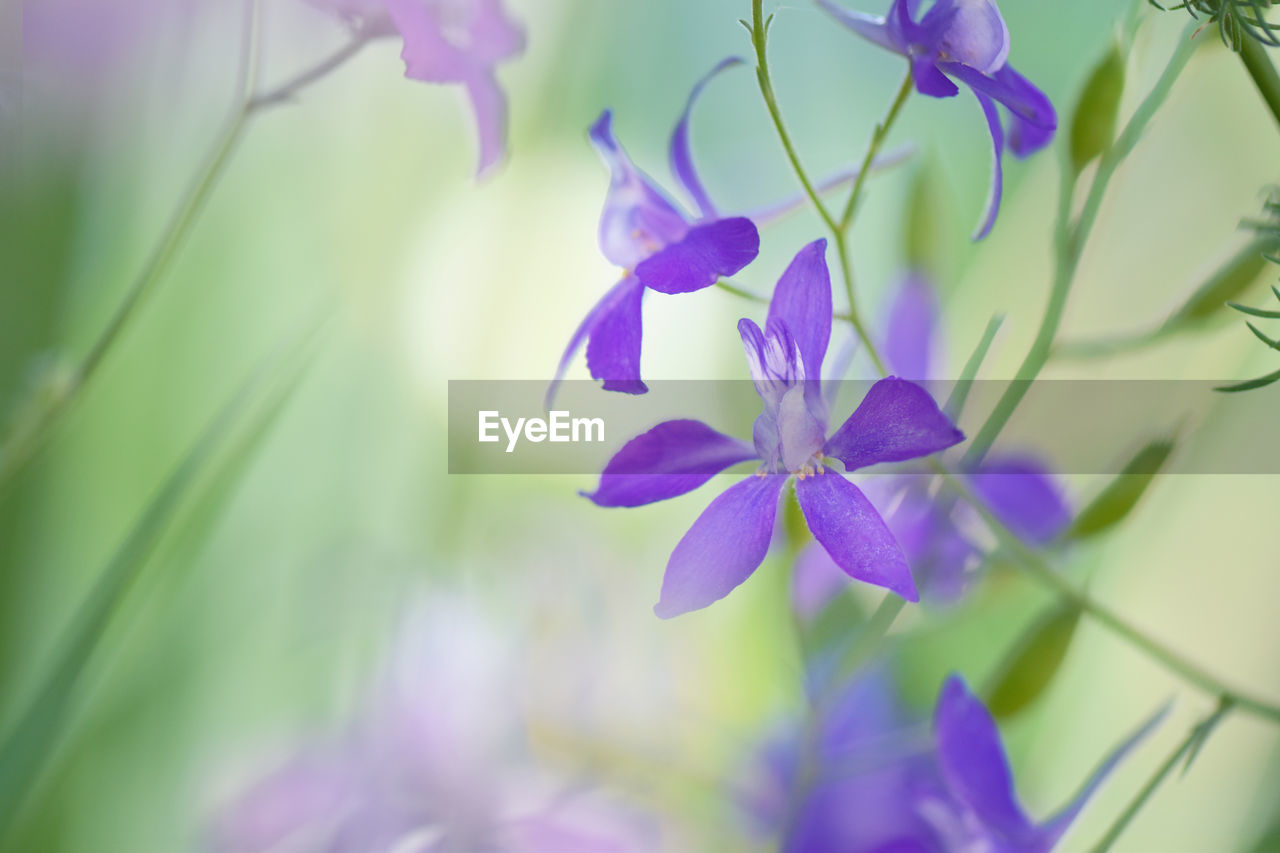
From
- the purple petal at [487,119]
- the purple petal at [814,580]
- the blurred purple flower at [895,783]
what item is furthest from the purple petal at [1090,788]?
the purple petal at [487,119]

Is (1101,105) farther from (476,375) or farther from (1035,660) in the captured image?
(476,375)

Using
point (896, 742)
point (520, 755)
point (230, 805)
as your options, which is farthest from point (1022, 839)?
point (230, 805)

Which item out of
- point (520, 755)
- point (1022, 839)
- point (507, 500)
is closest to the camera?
point (1022, 839)

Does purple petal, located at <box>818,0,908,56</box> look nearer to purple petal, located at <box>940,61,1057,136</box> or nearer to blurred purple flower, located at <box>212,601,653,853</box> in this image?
purple petal, located at <box>940,61,1057,136</box>

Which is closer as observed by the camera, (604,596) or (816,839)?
(816,839)

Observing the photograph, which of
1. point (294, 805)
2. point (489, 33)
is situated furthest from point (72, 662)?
point (489, 33)

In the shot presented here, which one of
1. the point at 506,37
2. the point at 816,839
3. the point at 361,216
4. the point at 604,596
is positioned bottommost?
the point at 816,839

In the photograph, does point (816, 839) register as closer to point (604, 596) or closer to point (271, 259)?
point (604, 596)

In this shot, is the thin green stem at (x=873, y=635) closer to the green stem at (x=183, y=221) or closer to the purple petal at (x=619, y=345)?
the purple petal at (x=619, y=345)

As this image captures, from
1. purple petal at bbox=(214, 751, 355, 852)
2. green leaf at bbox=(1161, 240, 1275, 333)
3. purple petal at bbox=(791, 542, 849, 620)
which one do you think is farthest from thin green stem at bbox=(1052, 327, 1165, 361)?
purple petal at bbox=(214, 751, 355, 852)
